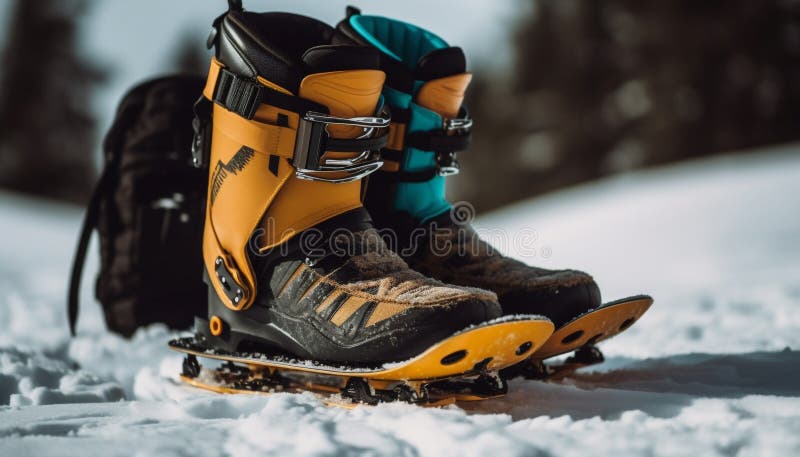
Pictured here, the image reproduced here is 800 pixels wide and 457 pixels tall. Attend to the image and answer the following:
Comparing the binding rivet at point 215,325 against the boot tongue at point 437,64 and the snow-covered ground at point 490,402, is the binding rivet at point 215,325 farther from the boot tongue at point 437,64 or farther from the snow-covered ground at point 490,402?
the boot tongue at point 437,64

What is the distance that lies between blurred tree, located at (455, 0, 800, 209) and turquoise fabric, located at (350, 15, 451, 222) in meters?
13.2

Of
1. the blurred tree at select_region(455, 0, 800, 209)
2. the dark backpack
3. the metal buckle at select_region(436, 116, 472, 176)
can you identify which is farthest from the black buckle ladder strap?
the blurred tree at select_region(455, 0, 800, 209)

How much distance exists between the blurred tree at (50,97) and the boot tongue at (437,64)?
56.1ft

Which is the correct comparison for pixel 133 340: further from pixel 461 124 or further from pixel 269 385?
pixel 461 124

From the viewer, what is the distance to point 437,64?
207 cm

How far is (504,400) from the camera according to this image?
174 cm

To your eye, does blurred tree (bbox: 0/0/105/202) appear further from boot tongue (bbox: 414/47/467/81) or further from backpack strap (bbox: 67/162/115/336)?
boot tongue (bbox: 414/47/467/81)

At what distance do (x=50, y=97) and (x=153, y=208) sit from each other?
55.7 ft

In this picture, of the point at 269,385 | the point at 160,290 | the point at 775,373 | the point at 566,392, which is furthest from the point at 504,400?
the point at 160,290

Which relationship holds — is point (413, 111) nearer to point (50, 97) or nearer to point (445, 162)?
point (445, 162)

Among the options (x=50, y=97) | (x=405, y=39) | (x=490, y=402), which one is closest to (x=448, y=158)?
(x=405, y=39)

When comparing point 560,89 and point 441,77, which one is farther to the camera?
point 560,89

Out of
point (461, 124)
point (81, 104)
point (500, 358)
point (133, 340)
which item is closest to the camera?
point (500, 358)

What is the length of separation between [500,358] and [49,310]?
8.53ft
